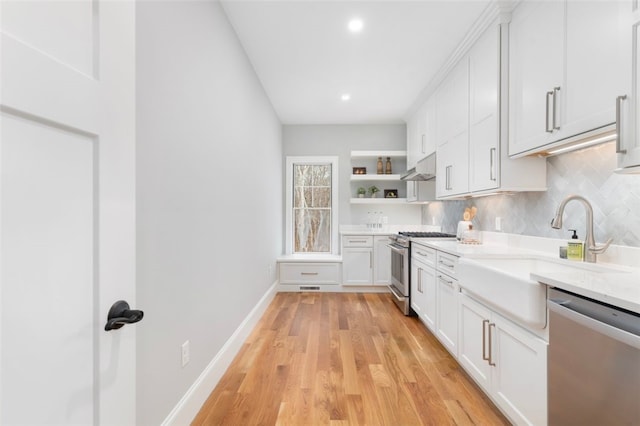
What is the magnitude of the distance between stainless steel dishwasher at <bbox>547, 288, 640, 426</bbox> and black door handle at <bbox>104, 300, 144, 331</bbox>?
1.45 meters

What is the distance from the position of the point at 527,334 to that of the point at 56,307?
73.2 inches

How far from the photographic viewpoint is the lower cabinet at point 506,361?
148cm

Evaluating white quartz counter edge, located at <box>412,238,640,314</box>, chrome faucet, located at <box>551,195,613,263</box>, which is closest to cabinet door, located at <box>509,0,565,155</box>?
chrome faucet, located at <box>551,195,613,263</box>

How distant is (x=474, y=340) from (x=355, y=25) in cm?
255

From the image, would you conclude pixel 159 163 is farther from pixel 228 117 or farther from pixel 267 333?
pixel 267 333

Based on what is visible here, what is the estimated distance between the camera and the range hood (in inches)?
148

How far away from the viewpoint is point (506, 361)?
1.74m

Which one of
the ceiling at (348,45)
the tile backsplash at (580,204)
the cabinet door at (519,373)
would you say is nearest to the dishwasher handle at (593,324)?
the cabinet door at (519,373)

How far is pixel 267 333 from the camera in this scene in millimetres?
3131

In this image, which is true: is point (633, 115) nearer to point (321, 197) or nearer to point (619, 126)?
point (619, 126)

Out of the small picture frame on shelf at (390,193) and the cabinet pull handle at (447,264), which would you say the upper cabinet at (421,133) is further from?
the cabinet pull handle at (447,264)

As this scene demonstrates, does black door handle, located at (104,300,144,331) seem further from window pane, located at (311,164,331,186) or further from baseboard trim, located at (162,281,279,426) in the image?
window pane, located at (311,164,331,186)

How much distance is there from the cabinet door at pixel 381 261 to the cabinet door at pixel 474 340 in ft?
7.48

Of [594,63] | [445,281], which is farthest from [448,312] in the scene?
[594,63]
